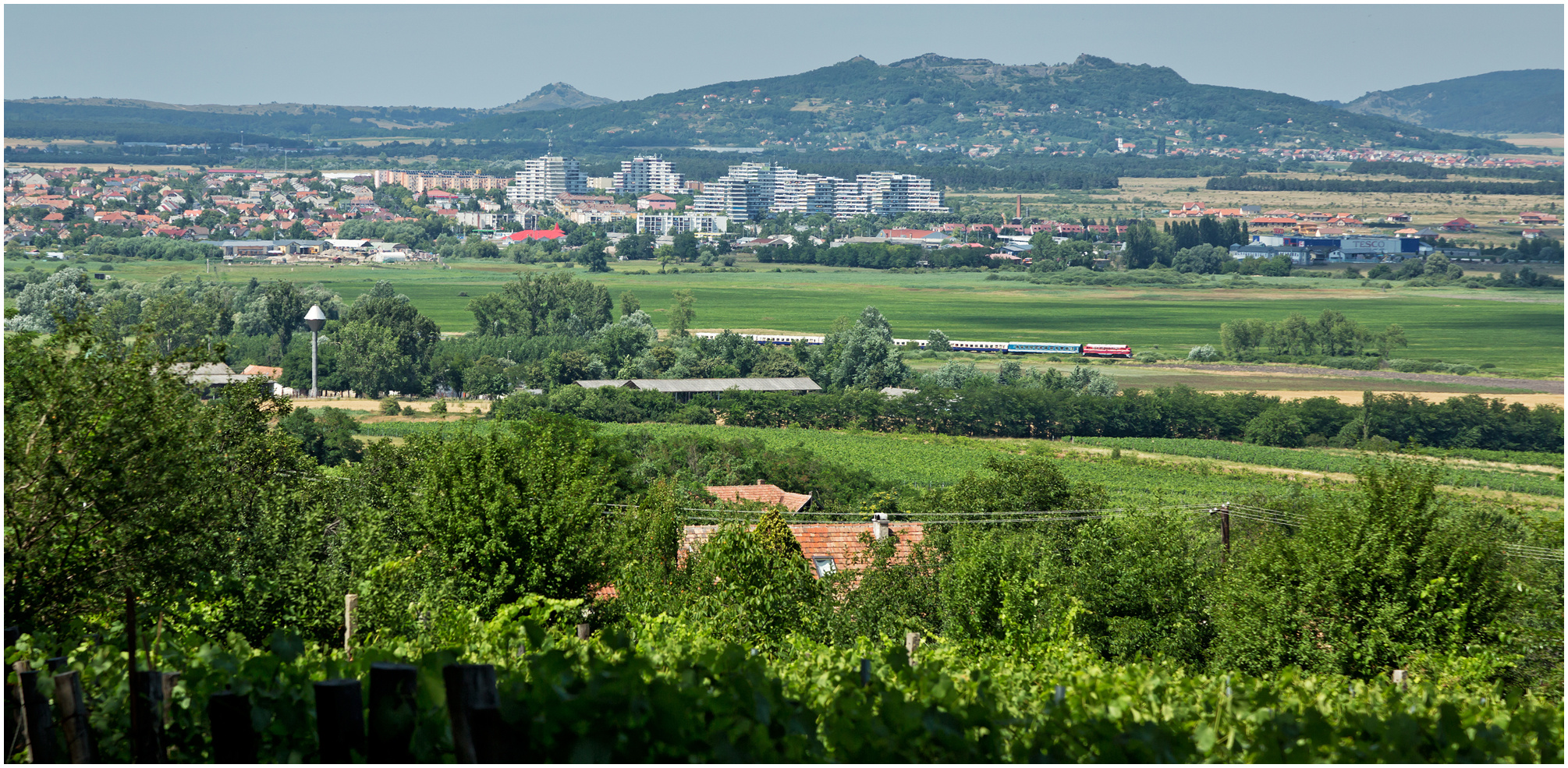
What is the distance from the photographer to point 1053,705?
4.57m

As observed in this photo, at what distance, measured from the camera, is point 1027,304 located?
13588cm

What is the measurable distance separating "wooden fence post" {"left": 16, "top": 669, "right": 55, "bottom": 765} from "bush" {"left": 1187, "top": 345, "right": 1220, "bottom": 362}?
101 metres

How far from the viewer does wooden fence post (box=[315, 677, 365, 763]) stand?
11.9 ft

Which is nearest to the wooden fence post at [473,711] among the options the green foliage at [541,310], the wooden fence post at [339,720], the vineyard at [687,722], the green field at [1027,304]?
the vineyard at [687,722]

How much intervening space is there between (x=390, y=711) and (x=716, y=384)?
7644cm

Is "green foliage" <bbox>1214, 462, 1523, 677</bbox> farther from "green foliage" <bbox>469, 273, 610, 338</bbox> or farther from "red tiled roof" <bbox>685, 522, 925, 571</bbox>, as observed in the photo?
"green foliage" <bbox>469, 273, 610, 338</bbox>

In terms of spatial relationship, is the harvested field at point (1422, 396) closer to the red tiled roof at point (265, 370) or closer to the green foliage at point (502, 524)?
the red tiled roof at point (265, 370)

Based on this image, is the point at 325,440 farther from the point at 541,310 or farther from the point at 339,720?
the point at 541,310

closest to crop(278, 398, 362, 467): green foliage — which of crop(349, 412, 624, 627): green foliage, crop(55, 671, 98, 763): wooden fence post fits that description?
crop(349, 412, 624, 627): green foliage

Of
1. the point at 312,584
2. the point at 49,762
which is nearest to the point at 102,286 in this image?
the point at 312,584

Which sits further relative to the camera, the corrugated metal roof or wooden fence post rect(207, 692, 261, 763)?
the corrugated metal roof

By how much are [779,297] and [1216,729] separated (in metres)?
134

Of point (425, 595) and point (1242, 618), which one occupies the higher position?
point (425, 595)

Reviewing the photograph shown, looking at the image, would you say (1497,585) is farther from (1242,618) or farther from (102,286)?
(102,286)
